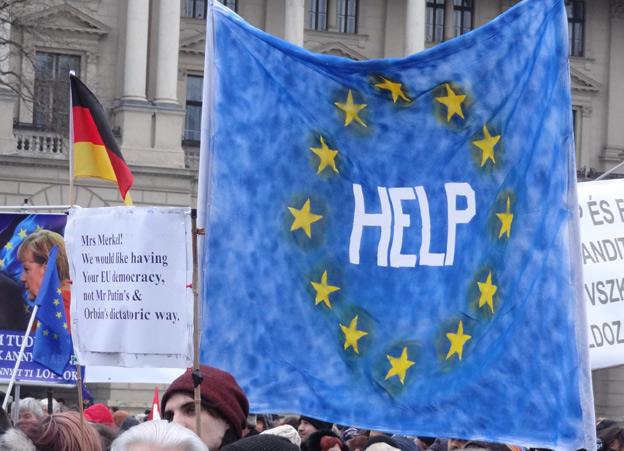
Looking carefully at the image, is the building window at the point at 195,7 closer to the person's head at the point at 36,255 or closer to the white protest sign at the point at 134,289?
the person's head at the point at 36,255

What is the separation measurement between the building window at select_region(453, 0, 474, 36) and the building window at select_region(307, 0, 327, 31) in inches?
140

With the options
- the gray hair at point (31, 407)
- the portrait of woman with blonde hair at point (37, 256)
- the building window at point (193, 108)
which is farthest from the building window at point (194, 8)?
the gray hair at point (31, 407)

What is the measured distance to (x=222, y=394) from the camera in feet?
20.6

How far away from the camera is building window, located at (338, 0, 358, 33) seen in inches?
1934

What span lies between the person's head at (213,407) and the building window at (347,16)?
141 ft

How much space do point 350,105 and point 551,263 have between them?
0.95 metres

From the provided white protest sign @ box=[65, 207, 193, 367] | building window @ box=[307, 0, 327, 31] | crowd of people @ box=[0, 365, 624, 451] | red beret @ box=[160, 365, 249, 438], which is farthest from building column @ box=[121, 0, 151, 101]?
red beret @ box=[160, 365, 249, 438]

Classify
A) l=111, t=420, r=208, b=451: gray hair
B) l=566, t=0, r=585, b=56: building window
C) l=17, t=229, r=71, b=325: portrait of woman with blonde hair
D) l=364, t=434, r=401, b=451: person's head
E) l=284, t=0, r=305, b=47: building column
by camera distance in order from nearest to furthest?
l=111, t=420, r=208, b=451: gray hair → l=364, t=434, r=401, b=451: person's head → l=17, t=229, r=71, b=325: portrait of woman with blonde hair → l=284, t=0, r=305, b=47: building column → l=566, t=0, r=585, b=56: building window

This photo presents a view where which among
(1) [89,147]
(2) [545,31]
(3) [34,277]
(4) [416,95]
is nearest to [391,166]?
(4) [416,95]

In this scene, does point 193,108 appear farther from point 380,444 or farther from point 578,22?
point 380,444

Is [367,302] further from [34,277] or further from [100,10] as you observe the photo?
[100,10]

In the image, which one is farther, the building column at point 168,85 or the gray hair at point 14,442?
the building column at point 168,85

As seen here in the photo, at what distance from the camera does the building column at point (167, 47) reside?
45062 mm

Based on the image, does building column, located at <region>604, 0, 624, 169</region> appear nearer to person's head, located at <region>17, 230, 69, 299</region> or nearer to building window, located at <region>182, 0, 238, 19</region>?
building window, located at <region>182, 0, 238, 19</region>
